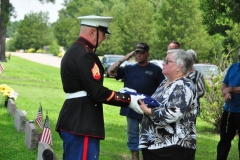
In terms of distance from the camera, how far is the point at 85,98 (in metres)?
4.64

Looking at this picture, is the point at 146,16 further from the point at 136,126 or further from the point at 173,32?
the point at 136,126

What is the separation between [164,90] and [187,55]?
→ 0.44m

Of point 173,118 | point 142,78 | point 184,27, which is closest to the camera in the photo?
point 173,118

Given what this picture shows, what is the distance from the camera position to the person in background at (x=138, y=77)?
722 cm

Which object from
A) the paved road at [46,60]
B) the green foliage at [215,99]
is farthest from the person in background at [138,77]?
the paved road at [46,60]

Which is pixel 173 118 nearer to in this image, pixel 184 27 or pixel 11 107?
pixel 11 107

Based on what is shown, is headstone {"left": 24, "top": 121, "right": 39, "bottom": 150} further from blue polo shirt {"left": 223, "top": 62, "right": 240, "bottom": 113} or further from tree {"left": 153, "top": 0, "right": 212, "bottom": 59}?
tree {"left": 153, "top": 0, "right": 212, "bottom": 59}

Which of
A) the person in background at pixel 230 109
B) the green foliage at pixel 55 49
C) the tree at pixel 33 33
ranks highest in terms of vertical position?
the person in background at pixel 230 109

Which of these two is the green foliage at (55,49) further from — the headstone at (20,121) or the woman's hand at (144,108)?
the woman's hand at (144,108)

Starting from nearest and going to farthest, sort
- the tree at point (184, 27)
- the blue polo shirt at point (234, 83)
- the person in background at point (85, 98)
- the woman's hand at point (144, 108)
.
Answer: the person in background at point (85, 98), the woman's hand at point (144, 108), the blue polo shirt at point (234, 83), the tree at point (184, 27)

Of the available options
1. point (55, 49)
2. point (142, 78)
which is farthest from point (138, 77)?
point (55, 49)

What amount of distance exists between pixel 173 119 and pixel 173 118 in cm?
1

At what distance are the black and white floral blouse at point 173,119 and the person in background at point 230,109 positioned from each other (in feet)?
8.79

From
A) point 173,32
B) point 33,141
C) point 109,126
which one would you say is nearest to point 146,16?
point 173,32
